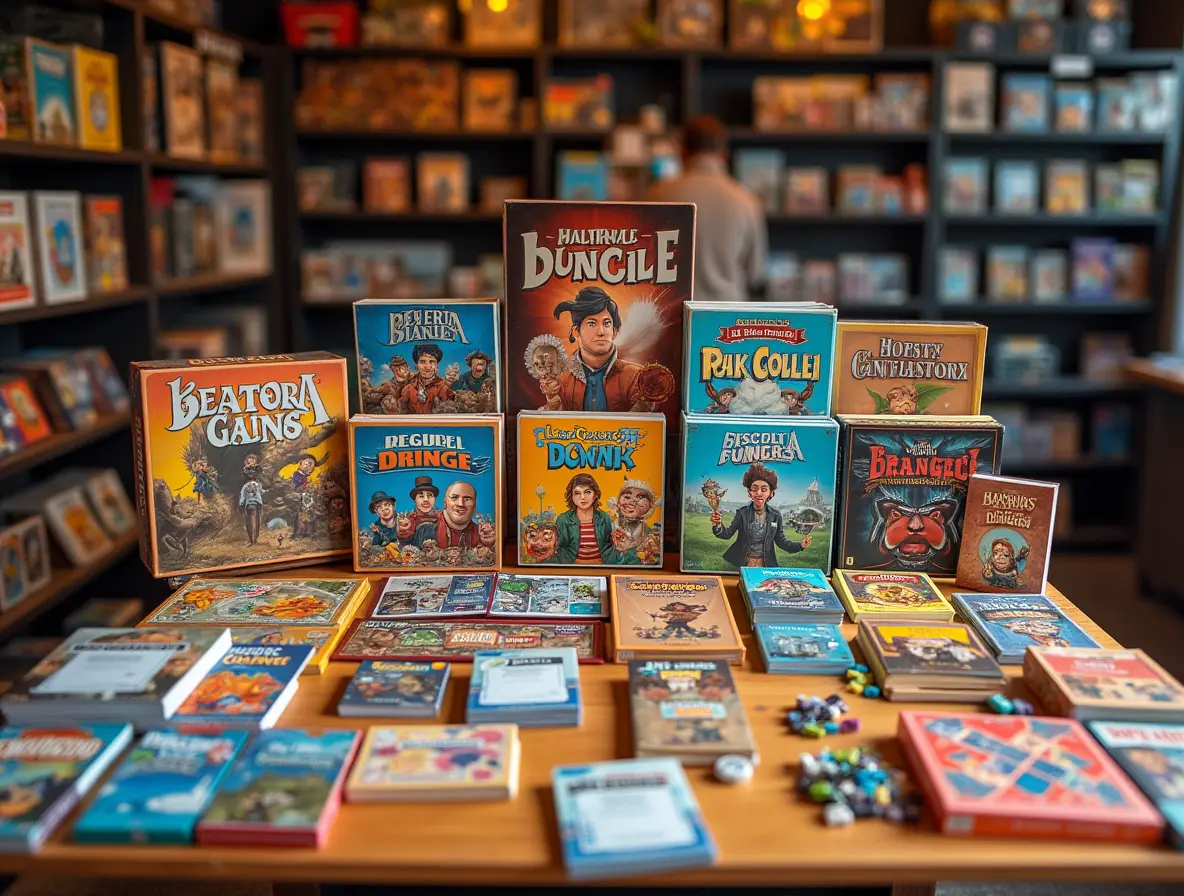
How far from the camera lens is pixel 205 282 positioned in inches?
162

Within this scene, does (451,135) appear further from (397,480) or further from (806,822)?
(806,822)

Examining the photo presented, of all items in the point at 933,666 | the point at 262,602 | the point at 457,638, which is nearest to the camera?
the point at 933,666

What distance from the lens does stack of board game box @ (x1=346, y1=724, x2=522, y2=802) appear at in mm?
1274

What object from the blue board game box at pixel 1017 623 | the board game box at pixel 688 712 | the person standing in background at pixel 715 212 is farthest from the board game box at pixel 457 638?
the person standing in background at pixel 715 212

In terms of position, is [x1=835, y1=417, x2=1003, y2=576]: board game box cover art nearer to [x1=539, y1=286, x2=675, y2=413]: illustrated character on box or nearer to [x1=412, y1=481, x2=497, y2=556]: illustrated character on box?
[x1=539, y1=286, x2=675, y2=413]: illustrated character on box

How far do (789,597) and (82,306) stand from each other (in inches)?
98.3

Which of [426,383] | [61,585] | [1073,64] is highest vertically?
[1073,64]

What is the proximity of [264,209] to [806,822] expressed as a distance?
4.18 metres

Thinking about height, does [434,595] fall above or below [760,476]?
below

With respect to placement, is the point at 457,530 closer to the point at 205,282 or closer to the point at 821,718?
the point at 821,718

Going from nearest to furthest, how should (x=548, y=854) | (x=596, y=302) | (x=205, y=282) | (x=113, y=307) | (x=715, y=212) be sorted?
1. (x=548, y=854)
2. (x=596, y=302)
3. (x=113, y=307)
4. (x=205, y=282)
5. (x=715, y=212)

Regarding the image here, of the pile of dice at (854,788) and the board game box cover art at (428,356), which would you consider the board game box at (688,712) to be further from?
the board game box cover art at (428,356)

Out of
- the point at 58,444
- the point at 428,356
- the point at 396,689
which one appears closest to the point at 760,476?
the point at 428,356

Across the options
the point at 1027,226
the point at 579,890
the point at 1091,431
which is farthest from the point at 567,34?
the point at 579,890
